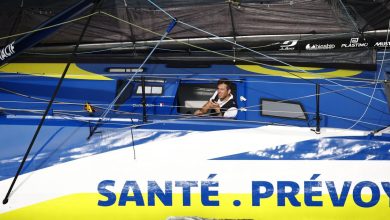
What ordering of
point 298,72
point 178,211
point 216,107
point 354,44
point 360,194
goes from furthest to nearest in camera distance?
point 298,72 → point 354,44 → point 216,107 → point 360,194 → point 178,211

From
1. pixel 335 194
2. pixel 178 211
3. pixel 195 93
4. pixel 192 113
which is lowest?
pixel 178 211

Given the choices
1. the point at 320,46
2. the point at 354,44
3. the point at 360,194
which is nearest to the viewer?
the point at 360,194

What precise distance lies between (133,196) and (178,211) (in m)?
0.37

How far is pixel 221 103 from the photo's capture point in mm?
5566

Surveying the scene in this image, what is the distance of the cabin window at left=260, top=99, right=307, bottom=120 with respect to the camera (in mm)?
5469

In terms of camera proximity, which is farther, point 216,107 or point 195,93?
point 195,93

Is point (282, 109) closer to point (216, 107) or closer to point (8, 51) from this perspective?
point (216, 107)

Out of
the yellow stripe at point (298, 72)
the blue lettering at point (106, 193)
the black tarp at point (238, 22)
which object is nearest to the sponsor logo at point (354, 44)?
the black tarp at point (238, 22)

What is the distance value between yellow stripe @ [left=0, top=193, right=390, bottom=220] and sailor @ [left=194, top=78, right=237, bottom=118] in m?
0.85

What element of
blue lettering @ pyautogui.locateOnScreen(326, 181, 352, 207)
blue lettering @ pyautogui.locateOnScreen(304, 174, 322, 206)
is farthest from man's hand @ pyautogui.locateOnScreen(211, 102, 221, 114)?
blue lettering @ pyautogui.locateOnScreen(326, 181, 352, 207)

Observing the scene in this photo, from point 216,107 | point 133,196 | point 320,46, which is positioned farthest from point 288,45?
point 133,196

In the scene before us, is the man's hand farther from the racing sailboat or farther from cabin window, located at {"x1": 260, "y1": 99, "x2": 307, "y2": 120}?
cabin window, located at {"x1": 260, "y1": 99, "x2": 307, "y2": 120}

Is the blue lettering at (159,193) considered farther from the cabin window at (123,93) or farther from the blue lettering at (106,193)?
the cabin window at (123,93)

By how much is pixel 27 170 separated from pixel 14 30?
146 centimetres
